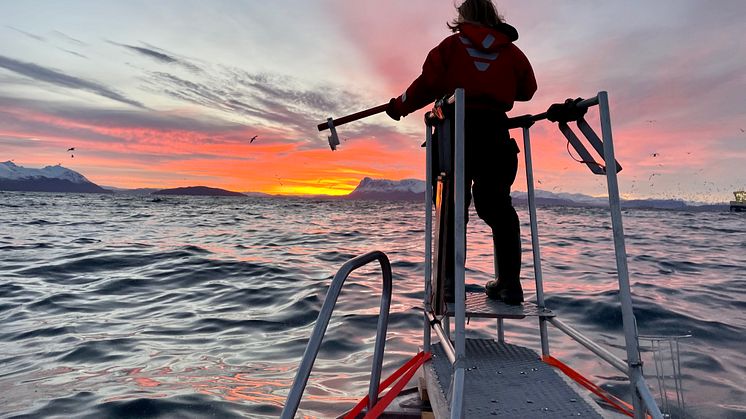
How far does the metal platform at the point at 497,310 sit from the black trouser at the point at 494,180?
17 centimetres

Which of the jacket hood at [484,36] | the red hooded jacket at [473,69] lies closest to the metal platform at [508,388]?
the red hooded jacket at [473,69]

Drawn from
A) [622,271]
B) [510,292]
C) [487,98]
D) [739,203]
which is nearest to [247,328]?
[510,292]

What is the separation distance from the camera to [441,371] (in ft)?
9.01

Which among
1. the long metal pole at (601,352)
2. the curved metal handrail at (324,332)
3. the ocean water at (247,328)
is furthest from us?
the ocean water at (247,328)

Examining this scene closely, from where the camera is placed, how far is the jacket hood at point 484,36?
8.45ft

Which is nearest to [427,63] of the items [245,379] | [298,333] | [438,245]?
[438,245]

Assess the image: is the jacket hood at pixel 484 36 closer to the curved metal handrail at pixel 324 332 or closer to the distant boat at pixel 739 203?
the curved metal handrail at pixel 324 332

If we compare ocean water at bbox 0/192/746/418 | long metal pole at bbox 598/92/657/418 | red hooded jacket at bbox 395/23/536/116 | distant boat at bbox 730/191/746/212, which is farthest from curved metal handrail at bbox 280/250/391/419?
distant boat at bbox 730/191/746/212

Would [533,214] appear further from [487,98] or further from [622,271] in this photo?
[622,271]

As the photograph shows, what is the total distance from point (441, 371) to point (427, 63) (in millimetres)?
1844

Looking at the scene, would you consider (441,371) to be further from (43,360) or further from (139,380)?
(43,360)

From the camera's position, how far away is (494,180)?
2.91 meters

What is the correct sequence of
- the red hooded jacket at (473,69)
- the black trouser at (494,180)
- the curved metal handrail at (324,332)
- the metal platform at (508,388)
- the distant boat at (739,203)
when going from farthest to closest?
the distant boat at (739,203), the black trouser at (494,180), the red hooded jacket at (473,69), the metal platform at (508,388), the curved metal handrail at (324,332)

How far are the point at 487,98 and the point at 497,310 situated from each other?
127cm
